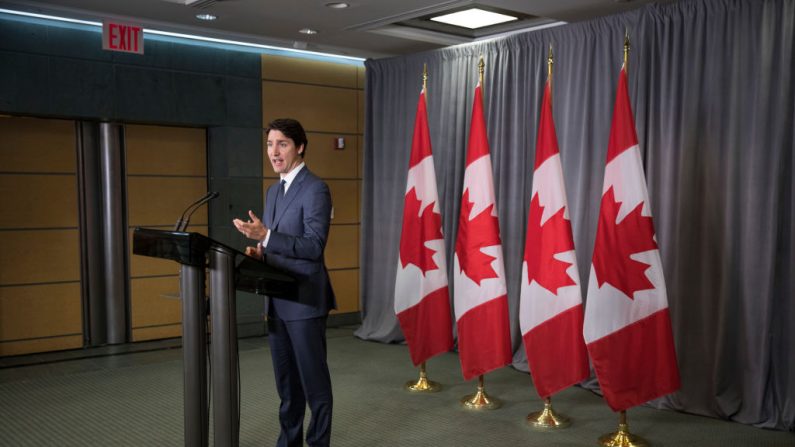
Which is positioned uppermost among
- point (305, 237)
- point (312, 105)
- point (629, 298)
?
point (312, 105)

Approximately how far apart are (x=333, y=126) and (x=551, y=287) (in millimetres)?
3511

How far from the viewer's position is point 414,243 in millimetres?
4992

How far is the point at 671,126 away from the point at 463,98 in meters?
1.94

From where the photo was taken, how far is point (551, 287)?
13.5ft

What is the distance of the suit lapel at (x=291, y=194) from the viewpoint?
10.1ft

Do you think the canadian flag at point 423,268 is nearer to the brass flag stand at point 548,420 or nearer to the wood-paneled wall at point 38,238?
the brass flag stand at point 548,420

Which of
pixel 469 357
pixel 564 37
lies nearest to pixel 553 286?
pixel 469 357

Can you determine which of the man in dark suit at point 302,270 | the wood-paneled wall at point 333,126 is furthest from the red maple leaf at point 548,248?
the wood-paneled wall at point 333,126

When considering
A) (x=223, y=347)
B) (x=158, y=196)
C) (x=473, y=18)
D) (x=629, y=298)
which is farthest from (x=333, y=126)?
Result: (x=223, y=347)

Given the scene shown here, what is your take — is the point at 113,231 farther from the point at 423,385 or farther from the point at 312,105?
the point at 423,385

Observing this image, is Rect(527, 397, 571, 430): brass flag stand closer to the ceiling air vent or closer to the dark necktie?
the dark necktie

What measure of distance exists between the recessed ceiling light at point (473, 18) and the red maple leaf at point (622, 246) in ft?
6.85

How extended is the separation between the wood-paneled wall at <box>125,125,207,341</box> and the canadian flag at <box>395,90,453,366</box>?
2287 mm

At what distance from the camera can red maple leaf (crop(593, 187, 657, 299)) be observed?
3824 mm
